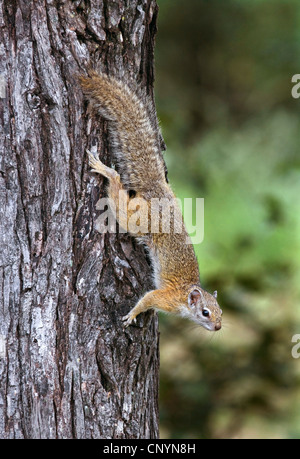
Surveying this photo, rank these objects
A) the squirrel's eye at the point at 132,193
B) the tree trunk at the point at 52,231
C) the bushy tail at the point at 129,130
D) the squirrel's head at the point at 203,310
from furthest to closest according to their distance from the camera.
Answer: the squirrel's head at the point at 203,310 → the squirrel's eye at the point at 132,193 → the bushy tail at the point at 129,130 → the tree trunk at the point at 52,231

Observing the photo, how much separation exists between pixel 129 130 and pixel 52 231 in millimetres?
646

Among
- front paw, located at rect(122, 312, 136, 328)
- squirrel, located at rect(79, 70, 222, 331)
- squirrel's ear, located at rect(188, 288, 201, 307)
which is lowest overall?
front paw, located at rect(122, 312, 136, 328)

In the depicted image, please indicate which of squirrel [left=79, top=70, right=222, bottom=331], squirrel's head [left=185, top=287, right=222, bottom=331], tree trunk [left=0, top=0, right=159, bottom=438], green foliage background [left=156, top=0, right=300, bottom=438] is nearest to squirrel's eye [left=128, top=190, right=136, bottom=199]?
squirrel [left=79, top=70, right=222, bottom=331]

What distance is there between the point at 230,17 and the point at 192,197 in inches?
119

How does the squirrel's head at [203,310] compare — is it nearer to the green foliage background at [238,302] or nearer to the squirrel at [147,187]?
the squirrel at [147,187]

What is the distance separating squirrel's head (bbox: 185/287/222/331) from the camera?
124 inches

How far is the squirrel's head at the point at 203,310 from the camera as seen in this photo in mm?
3148

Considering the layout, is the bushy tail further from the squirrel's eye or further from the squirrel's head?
the squirrel's head

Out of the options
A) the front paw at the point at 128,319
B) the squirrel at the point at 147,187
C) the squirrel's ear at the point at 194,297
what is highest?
the squirrel at the point at 147,187

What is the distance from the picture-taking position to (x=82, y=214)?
2.46 m

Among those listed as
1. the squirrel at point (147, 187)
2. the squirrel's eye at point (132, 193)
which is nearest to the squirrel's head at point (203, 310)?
the squirrel at point (147, 187)

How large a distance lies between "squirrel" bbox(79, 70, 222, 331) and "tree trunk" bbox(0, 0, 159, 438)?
9cm

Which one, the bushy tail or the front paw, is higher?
the bushy tail

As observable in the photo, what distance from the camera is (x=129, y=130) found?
2.73 m
